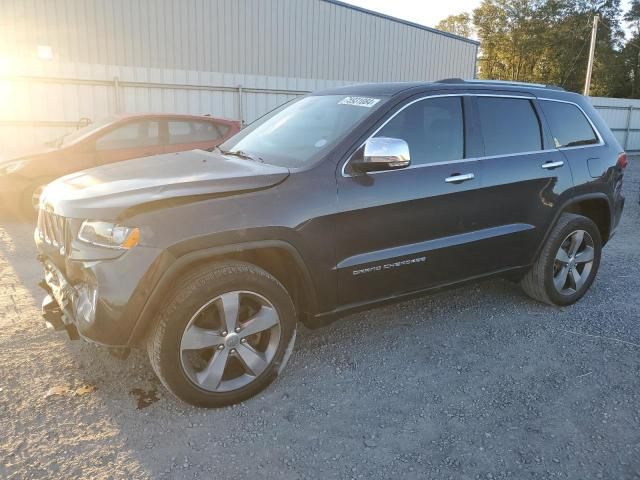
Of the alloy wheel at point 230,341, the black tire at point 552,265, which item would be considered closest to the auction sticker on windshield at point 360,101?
the alloy wheel at point 230,341

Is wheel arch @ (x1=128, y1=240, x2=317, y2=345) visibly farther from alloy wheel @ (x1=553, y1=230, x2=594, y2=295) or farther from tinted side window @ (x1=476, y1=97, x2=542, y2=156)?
alloy wheel @ (x1=553, y1=230, x2=594, y2=295)

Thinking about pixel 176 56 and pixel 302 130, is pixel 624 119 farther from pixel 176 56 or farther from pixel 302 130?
pixel 302 130

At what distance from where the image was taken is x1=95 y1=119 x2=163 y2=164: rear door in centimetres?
766

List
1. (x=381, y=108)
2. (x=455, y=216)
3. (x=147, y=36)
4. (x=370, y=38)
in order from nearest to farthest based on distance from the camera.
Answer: (x=381, y=108) < (x=455, y=216) < (x=147, y=36) < (x=370, y=38)

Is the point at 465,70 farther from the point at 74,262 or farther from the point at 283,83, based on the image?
the point at 74,262

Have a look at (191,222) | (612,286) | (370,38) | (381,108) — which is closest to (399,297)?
(381,108)

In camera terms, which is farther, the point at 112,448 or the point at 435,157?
the point at 435,157

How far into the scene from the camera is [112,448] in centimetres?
254

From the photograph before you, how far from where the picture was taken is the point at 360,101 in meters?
3.52

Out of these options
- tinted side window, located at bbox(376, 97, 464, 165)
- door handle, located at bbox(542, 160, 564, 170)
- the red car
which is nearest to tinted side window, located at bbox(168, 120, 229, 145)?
the red car

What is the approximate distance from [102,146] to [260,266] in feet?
18.5

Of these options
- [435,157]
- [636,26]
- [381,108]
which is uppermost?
[636,26]

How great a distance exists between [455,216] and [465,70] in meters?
19.1

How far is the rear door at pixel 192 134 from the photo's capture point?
8148 mm
